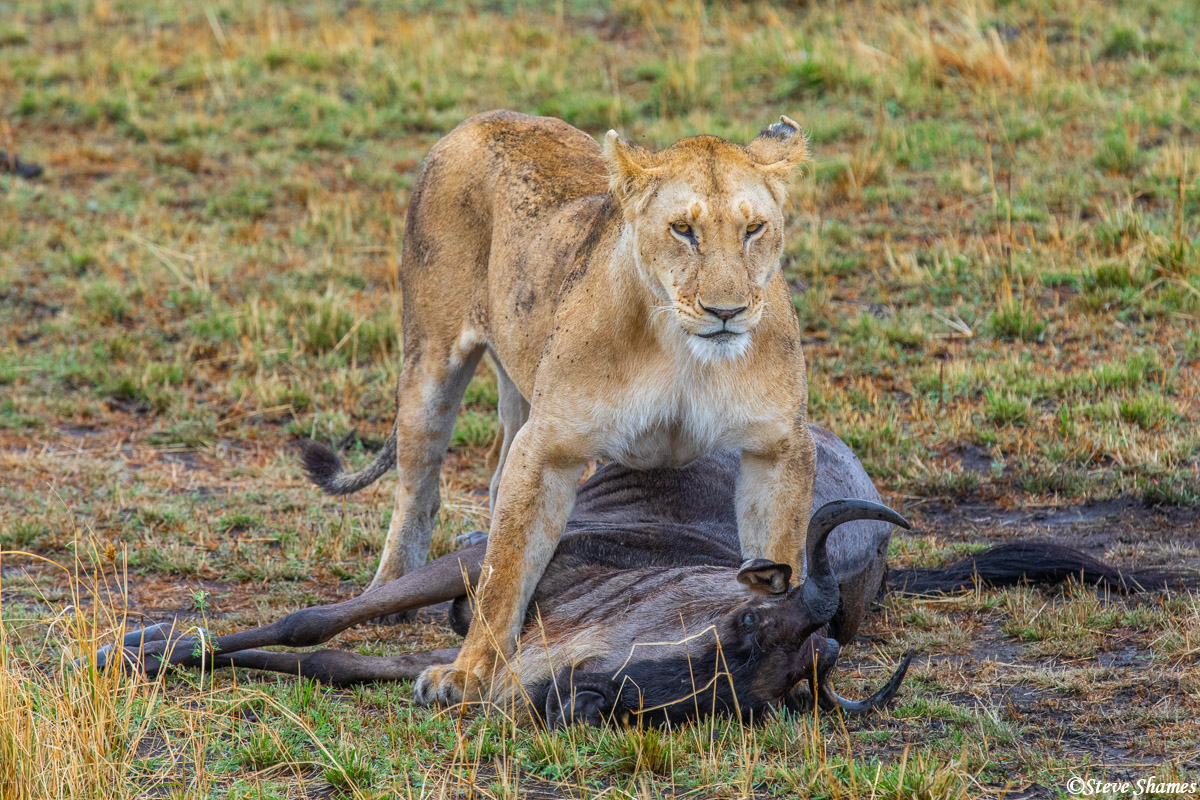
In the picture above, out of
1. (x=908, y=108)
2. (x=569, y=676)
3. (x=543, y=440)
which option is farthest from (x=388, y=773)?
(x=908, y=108)

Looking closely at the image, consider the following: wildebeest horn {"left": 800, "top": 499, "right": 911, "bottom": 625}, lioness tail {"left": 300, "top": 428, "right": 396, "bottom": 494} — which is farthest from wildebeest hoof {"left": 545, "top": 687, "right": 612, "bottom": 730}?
lioness tail {"left": 300, "top": 428, "right": 396, "bottom": 494}

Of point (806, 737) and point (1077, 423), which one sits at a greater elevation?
point (806, 737)

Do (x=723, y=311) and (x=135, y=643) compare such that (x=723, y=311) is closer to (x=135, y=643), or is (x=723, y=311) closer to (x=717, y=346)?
(x=717, y=346)

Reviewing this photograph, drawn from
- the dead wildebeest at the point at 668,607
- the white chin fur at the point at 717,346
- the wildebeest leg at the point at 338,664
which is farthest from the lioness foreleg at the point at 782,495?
the wildebeest leg at the point at 338,664

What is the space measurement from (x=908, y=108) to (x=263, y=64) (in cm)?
622

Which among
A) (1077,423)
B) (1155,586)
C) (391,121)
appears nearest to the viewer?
(1155,586)

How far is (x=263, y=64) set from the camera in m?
13.4

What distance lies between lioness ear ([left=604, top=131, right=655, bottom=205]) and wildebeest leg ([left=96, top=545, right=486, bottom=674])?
1.38 metres

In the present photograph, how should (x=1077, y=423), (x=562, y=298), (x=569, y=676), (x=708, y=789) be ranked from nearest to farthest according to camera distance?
1. (x=708, y=789)
2. (x=569, y=676)
3. (x=562, y=298)
4. (x=1077, y=423)

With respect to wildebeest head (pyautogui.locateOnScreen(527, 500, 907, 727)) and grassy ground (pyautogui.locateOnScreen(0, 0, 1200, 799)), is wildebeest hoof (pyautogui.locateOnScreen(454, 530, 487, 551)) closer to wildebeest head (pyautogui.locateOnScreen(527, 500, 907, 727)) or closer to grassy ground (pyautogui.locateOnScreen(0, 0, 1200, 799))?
grassy ground (pyautogui.locateOnScreen(0, 0, 1200, 799))

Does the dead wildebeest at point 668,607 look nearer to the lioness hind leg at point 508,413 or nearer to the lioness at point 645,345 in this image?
the lioness at point 645,345

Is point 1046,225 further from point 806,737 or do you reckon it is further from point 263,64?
point 263,64

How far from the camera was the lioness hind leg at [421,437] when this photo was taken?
19.1ft

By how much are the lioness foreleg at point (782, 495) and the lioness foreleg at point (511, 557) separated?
588 millimetres
